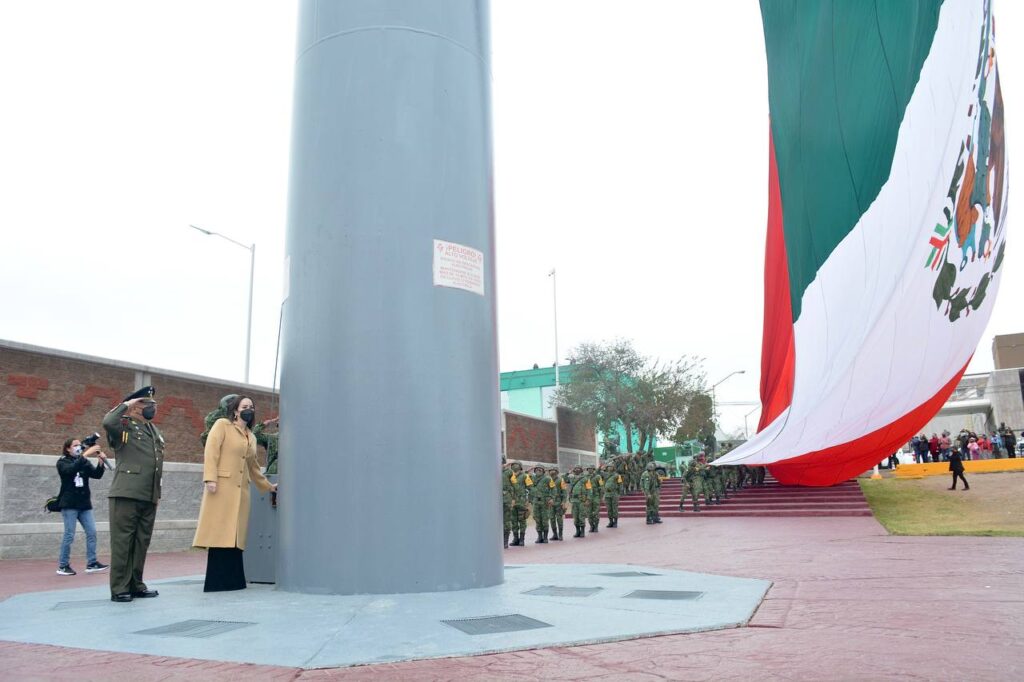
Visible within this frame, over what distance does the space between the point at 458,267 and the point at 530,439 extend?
94.3ft

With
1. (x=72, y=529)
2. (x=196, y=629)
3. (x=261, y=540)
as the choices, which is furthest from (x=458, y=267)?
(x=72, y=529)

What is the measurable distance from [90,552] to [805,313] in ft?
46.9

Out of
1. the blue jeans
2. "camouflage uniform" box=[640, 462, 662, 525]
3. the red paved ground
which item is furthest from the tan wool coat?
"camouflage uniform" box=[640, 462, 662, 525]

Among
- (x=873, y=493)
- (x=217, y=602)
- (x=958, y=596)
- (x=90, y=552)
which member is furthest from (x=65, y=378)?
(x=873, y=493)

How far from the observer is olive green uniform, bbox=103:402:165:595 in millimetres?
5688

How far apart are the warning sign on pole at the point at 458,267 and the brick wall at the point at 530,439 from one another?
24.9 m

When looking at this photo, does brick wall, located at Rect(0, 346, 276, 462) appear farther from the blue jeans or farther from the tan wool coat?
the tan wool coat

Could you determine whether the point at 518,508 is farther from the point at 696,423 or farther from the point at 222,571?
the point at 696,423

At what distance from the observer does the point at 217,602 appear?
524 centimetres

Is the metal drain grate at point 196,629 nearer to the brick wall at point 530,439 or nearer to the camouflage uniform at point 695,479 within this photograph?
the camouflage uniform at point 695,479

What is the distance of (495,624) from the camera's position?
13.4ft

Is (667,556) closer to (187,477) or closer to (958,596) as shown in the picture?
(958,596)

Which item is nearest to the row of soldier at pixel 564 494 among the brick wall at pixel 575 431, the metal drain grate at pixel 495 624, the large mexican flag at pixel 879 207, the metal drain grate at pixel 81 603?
the large mexican flag at pixel 879 207

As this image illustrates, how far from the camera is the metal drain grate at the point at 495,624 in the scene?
12.8 feet
